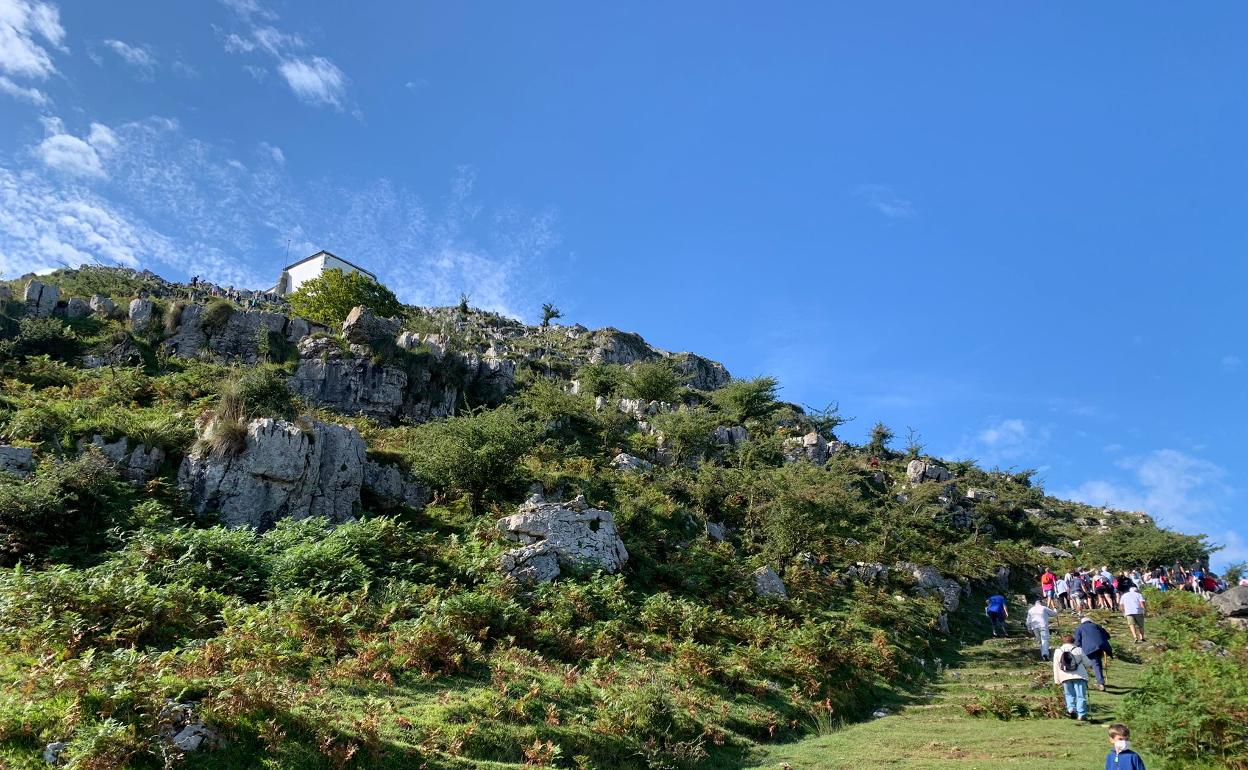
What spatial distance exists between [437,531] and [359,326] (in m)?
18.3

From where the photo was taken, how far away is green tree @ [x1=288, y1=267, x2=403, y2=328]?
47156 mm

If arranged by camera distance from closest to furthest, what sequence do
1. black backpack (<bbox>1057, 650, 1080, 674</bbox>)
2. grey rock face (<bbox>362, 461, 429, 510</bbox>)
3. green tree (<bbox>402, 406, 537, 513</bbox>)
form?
1. black backpack (<bbox>1057, 650, 1080, 674</bbox>)
2. grey rock face (<bbox>362, 461, 429, 510</bbox>)
3. green tree (<bbox>402, 406, 537, 513</bbox>)

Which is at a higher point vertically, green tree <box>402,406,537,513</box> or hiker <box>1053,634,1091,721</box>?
green tree <box>402,406,537,513</box>

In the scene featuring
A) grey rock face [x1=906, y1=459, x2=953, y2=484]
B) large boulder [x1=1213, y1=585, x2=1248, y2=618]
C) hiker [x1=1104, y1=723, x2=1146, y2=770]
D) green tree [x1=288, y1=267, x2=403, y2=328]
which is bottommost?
hiker [x1=1104, y1=723, x2=1146, y2=770]

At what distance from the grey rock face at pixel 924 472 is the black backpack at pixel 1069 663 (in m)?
32.8

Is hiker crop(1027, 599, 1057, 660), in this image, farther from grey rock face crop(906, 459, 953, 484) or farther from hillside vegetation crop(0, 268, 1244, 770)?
grey rock face crop(906, 459, 953, 484)

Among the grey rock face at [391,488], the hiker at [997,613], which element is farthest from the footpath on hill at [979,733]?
the grey rock face at [391,488]

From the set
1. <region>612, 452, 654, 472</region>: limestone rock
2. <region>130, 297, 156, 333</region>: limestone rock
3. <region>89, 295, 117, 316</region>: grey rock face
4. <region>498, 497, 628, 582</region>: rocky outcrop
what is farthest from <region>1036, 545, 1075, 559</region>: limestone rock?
<region>89, 295, 117, 316</region>: grey rock face

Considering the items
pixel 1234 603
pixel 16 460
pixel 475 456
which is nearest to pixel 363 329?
pixel 475 456

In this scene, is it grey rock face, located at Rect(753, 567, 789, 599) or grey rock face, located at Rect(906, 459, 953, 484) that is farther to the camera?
grey rock face, located at Rect(906, 459, 953, 484)

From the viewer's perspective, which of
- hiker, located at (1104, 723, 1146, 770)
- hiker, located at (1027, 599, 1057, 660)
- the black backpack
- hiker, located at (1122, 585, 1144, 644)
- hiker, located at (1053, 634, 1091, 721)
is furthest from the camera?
hiker, located at (1122, 585, 1144, 644)

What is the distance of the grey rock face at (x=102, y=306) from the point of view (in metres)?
31.2

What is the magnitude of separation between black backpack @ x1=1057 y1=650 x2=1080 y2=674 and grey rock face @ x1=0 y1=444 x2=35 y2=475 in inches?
921

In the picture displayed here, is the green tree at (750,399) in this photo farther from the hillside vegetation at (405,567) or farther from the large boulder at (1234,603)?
the large boulder at (1234,603)
